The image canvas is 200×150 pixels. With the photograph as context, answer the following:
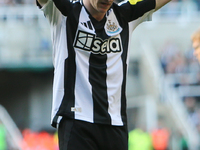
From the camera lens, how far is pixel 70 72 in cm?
387

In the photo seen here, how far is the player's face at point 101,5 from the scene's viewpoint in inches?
149

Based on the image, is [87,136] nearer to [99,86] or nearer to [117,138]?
[117,138]

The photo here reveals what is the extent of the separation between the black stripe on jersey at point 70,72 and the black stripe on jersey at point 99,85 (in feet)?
0.51

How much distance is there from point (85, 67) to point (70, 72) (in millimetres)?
132

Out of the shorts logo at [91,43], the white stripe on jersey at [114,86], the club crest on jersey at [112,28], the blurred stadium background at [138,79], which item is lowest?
the blurred stadium background at [138,79]

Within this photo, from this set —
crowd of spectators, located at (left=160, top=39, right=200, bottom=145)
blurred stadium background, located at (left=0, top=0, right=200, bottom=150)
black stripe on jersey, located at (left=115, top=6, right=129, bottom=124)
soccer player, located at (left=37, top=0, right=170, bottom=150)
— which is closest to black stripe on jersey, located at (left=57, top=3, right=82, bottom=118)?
soccer player, located at (left=37, top=0, right=170, bottom=150)

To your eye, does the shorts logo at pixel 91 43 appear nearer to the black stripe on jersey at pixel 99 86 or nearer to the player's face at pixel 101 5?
the black stripe on jersey at pixel 99 86

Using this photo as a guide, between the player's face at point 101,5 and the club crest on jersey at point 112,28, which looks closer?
the player's face at point 101,5

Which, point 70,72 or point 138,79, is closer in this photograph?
point 70,72

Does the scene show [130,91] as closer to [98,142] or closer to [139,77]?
[139,77]

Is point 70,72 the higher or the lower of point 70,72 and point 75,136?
the higher

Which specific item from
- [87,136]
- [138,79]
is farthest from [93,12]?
[138,79]

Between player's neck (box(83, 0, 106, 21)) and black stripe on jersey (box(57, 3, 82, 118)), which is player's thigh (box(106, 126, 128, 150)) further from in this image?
player's neck (box(83, 0, 106, 21))

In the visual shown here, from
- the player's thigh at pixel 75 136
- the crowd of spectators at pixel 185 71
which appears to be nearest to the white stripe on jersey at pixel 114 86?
the player's thigh at pixel 75 136
